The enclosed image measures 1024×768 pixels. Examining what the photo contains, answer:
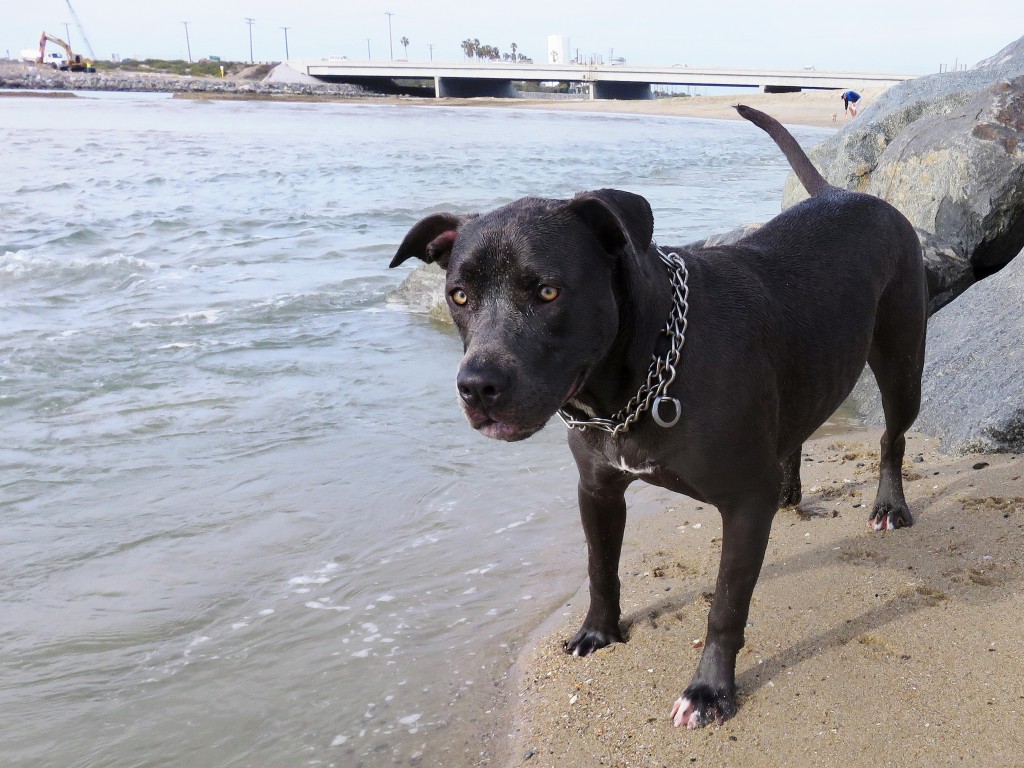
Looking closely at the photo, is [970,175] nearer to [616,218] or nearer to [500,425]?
[616,218]

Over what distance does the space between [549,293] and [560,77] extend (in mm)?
89705

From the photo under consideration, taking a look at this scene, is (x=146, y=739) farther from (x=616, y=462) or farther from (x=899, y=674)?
(x=899, y=674)

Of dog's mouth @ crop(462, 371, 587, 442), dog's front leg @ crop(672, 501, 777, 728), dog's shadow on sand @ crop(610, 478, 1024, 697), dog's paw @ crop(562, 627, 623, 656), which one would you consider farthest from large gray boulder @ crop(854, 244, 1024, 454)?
dog's mouth @ crop(462, 371, 587, 442)

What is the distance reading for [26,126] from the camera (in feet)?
126

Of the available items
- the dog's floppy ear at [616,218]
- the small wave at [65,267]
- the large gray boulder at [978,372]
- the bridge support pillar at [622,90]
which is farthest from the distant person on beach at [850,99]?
the bridge support pillar at [622,90]

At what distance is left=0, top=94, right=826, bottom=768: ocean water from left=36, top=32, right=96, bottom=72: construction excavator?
378 ft

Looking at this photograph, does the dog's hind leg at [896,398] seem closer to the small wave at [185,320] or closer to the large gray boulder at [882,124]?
the large gray boulder at [882,124]

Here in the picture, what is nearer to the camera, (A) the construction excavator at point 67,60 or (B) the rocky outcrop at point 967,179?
(B) the rocky outcrop at point 967,179

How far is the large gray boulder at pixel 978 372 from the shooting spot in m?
4.88

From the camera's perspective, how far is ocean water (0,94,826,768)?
3396mm

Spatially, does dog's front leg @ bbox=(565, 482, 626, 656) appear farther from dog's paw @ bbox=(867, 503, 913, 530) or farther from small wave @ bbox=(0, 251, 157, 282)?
small wave @ bbox=(0, 251, 157, 282)

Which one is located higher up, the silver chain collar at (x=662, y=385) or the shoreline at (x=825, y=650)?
the silver chain collar at (x=662, y=385)

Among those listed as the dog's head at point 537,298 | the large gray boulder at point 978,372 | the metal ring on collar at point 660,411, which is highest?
the dog's head at point 537,298

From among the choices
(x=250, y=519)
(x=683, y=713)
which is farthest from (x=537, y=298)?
(x=250, y=519)
